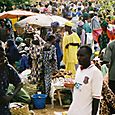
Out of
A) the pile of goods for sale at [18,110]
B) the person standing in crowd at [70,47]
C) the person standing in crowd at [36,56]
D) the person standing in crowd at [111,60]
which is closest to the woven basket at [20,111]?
the pile of goods for sale at [18,110]

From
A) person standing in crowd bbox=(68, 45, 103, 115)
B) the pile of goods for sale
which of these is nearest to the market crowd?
person standing in crowd bbox=(68, 45, 103, 115)

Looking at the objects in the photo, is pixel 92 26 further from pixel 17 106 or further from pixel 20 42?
pixel 17 106

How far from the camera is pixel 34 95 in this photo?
31.6 feet

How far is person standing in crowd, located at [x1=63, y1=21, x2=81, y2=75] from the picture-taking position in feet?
36.0

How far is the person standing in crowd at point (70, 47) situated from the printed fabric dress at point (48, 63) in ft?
3.72

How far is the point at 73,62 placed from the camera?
1123cm

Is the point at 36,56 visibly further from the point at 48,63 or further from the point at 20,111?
the point at 20,111

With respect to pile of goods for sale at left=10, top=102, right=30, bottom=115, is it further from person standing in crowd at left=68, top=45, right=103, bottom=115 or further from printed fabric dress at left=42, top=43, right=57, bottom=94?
person standing in crowd at left=68, top=45, right=103, bottom=115

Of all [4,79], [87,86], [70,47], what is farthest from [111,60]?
[70,47]

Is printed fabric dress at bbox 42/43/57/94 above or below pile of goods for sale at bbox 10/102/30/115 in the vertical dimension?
above

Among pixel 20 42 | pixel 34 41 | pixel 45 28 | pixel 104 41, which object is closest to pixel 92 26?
pixel 45 28

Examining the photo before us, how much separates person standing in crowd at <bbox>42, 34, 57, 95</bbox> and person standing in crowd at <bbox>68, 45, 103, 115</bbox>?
4650mm

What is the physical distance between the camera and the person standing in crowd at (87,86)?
199 inches

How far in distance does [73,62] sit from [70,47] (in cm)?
Answer: 41
